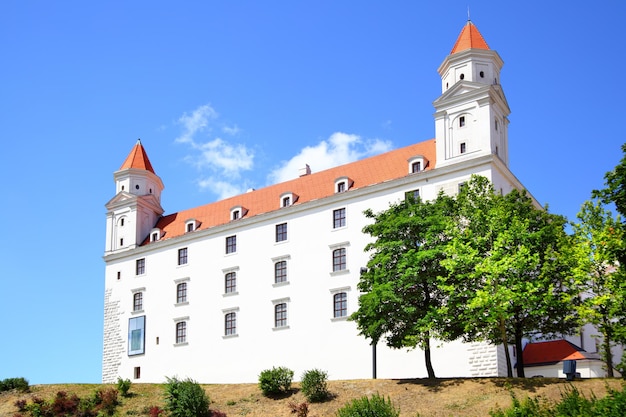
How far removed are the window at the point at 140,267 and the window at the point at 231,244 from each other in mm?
7499

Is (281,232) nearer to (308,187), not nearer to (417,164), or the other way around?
(308,187)

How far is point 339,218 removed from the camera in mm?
48531

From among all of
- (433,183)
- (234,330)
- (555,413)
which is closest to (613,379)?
(555,413)

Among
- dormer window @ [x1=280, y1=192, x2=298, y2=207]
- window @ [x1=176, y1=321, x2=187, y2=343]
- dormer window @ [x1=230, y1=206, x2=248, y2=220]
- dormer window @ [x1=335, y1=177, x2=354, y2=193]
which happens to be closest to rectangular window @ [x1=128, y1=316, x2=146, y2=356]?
window @ [x1=176, y1=321, x2=187, y2=343]

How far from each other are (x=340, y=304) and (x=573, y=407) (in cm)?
2217

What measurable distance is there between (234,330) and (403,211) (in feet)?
58.2

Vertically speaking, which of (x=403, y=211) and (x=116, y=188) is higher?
(x=116, y=188)

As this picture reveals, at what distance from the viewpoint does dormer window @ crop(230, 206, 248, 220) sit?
53875 millimetres

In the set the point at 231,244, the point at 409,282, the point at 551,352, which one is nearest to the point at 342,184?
the point at 231,244

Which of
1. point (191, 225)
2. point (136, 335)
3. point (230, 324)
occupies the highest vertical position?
point (191, 225)

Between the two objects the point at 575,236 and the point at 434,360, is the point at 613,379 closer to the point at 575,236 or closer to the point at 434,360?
the point at 575,236

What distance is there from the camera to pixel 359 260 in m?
46.6

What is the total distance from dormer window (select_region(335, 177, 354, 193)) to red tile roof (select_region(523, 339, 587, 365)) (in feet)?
45.7

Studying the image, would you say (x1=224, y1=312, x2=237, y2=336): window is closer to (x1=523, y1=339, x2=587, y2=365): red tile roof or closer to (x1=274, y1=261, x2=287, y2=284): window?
(x1=274, y1=261, x2=287, y2=284): window
